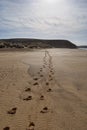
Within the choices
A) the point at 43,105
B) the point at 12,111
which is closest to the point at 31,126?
the point at 12,111

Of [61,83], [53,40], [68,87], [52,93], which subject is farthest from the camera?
[53,40]

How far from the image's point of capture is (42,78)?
780cm

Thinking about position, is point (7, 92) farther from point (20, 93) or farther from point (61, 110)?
point (61, 110)

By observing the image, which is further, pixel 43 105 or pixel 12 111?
pixel 43 105

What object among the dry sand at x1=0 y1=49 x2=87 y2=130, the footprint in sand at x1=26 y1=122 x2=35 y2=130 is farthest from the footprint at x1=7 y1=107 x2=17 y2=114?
the footprint in sand at x1=26 y1=122 x2=35 y2=130

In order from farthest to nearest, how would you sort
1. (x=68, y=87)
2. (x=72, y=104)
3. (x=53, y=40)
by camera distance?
1. (x=53, y=40)
2. (x=68, y=87)
3. (x=72, y=104)

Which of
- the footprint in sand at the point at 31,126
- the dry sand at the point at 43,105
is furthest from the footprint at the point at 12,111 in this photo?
the footprint in sand at the point at 31,126

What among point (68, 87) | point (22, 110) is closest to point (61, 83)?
point (68, 87)

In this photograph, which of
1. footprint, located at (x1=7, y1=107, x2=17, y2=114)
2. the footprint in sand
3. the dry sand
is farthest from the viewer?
footprint, located at (x1=7, y1=107, x2=17, y2=114)

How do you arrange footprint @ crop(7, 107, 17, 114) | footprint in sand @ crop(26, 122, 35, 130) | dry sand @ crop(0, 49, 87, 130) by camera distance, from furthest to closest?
1. footprint @ crop(7, 107, 17, 114)
2. dry sand @ crop(0, 49, 87, 130)
3. footprint in sand @ crop(26, 122, 35, 130)

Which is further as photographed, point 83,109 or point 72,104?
point 72,104

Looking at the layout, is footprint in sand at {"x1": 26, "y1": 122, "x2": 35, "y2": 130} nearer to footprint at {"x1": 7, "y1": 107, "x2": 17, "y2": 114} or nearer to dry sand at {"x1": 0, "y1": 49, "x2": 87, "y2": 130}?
dry sand at {"x1": 0, "y1": 49, "x2": 87, "y2": 130}

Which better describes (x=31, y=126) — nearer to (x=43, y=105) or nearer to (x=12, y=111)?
(x=12, y=111)

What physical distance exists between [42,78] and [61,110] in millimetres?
3361
